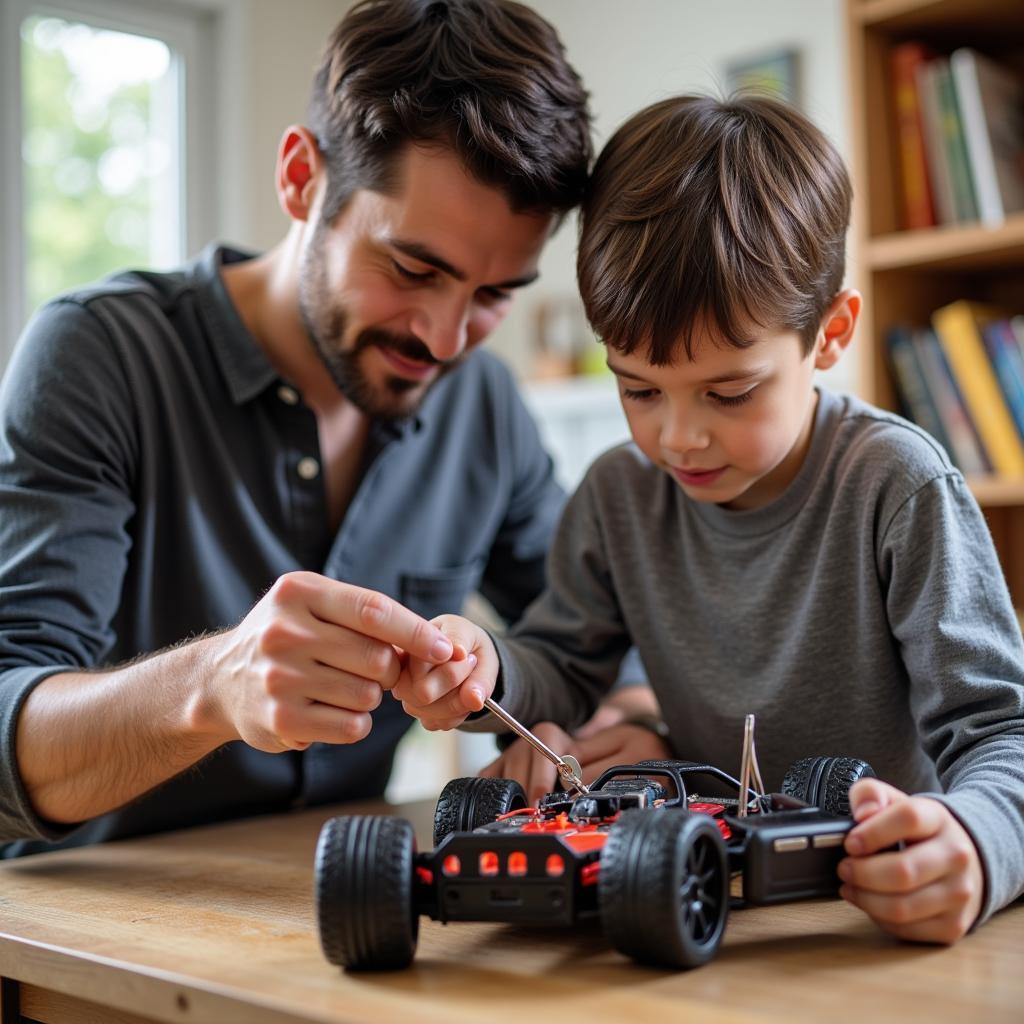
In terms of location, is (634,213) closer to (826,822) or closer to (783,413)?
(783,413)

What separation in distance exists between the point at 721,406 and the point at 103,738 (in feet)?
2.08

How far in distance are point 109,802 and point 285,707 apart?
0.33 m

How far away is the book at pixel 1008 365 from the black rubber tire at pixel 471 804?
1.46 metres

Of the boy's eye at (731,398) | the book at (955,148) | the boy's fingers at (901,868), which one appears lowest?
the boy's fingers at (901,868)

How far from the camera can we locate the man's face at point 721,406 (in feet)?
3.56

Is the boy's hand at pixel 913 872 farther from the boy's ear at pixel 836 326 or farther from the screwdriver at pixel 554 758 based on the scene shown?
the boy's ear at pixel 836 326

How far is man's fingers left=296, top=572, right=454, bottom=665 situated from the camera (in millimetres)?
877

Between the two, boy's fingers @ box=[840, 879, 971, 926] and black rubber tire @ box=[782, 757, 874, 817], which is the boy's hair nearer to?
black rubber tire @ box=[782, 757, 874, 817]

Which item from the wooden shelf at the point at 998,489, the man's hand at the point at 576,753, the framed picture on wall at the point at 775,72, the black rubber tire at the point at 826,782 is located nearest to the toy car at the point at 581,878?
the black rubber tire at the point at 826,782

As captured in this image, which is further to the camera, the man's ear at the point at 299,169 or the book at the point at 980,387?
the book at the point at 980,387

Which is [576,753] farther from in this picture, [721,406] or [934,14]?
[934,14]

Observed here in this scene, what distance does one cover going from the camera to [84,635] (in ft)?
4.17

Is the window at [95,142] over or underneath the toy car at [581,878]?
over

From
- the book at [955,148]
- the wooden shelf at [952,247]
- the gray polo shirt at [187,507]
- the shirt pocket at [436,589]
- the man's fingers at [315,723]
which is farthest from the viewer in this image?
the book at [955,148]
